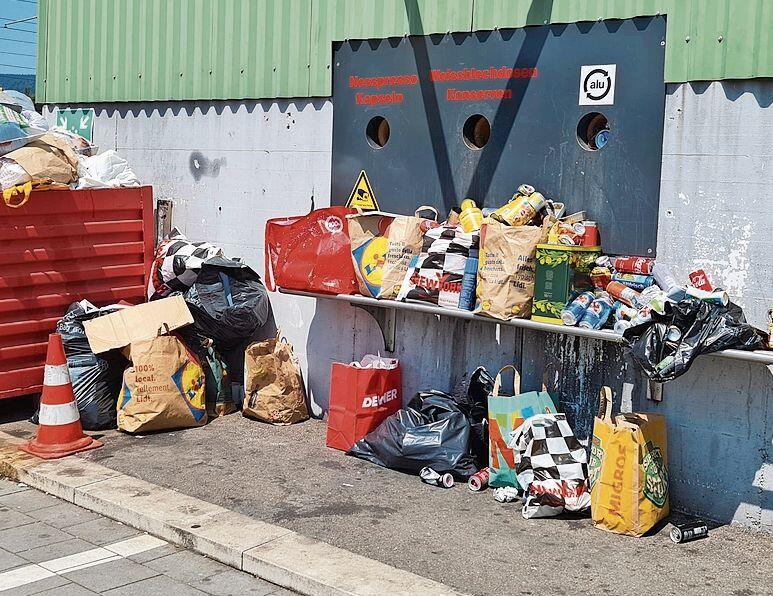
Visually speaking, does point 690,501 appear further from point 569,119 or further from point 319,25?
point 319,25

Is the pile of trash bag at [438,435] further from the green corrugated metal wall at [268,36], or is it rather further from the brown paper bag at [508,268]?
the green corrugated metal wall at [268,36]

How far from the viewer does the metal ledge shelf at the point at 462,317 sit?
17.0 ft

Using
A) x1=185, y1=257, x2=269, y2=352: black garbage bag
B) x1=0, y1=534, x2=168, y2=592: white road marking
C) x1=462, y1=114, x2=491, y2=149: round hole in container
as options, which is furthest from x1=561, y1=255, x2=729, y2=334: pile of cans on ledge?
x1=185, y1=257, x2=269, y2=352: black garbage bag

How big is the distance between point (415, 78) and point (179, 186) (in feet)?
9.18

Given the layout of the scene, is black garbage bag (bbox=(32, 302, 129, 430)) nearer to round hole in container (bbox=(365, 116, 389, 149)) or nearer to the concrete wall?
the concrete wall

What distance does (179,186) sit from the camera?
891 centimetres

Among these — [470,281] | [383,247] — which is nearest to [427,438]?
[470,281]

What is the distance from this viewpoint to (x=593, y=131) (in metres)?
6.30

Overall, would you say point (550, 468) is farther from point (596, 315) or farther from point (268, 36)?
point (268, 36)

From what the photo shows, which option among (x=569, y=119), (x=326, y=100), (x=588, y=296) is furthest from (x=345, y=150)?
(x=588, y=296)

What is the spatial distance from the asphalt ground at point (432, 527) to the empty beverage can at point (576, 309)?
1142 mm

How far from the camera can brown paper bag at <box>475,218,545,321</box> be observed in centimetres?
598

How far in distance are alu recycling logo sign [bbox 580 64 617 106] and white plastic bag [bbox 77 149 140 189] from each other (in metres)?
4.13

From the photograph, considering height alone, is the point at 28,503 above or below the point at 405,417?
below
